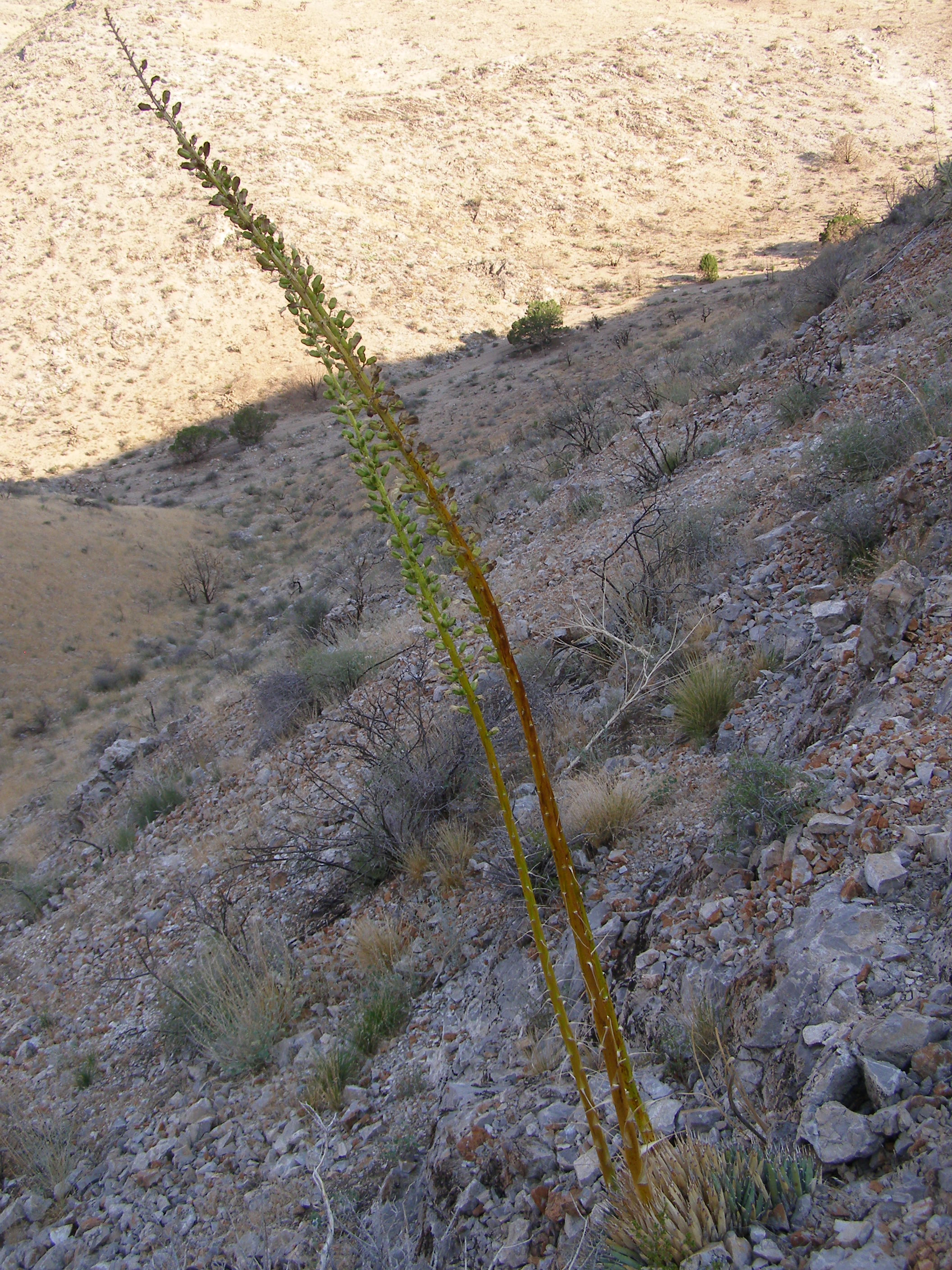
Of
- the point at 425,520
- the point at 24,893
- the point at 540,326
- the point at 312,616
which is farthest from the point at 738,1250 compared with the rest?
the point at 540,326

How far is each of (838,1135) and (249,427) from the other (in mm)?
31953

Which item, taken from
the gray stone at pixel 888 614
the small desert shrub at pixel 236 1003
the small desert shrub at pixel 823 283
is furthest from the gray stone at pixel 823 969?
the small desert shrub at pixel 823 283

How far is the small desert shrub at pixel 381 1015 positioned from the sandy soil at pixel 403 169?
101ft

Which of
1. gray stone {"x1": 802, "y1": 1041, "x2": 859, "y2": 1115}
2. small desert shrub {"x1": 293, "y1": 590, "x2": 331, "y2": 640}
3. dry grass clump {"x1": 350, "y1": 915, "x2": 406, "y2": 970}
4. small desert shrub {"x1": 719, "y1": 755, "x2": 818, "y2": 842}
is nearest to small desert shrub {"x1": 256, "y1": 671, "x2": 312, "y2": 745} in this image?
small desert shrub {"x1": 293, "y1": 590, "x2": 331, "y2": 640}

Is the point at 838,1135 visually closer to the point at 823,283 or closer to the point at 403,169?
the point at 823,283

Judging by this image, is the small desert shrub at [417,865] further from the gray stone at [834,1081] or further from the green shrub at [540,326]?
the green shrub at [540,326]

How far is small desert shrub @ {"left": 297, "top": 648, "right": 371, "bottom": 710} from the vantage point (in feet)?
22.4

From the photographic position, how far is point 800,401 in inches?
281

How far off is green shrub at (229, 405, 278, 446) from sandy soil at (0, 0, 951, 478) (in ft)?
8.63

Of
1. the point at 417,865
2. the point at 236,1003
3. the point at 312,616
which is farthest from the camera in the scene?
the point at 312,616

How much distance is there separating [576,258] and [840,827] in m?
38.7

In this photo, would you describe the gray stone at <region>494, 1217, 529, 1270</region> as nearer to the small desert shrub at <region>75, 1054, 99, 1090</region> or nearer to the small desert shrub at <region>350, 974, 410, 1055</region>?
the small desert shrub at <region>350, 974, 410, 1055</region>

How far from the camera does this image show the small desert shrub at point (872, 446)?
4.74 metres

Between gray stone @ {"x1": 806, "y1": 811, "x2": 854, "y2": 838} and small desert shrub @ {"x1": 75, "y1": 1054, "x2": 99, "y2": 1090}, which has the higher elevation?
gray stone @ {"x1": 806, "y1": 811, "x2": 854, "y2": 838}
